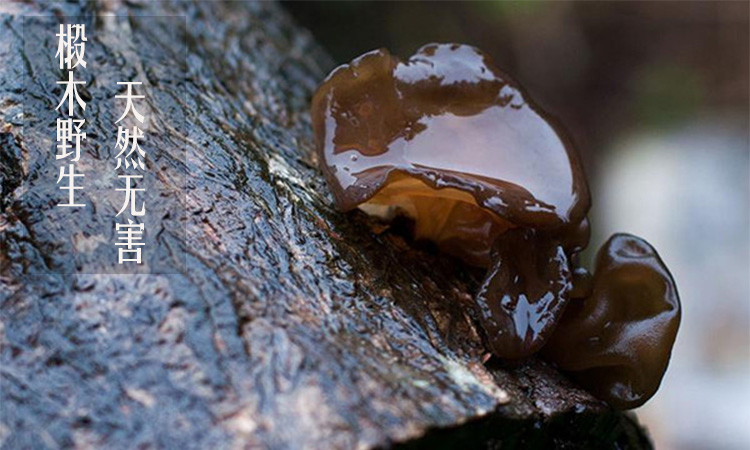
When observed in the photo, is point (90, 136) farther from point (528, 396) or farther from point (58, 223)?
point (528, 396)

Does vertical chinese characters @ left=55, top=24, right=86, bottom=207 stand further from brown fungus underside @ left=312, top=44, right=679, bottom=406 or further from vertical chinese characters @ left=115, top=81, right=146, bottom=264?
brown fungus underside @ left=312, top=44, right=679, bottom=406

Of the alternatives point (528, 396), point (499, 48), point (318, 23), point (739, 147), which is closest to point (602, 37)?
point (499, 48)

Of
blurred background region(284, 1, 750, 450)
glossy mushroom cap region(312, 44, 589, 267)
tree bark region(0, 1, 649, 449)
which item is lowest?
tree bark region(0, 1, 649, 449)

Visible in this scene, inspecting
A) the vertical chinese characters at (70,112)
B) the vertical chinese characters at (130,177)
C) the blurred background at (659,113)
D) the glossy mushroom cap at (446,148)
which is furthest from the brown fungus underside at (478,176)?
the blurred background at (659,113)

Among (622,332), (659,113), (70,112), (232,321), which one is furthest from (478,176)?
(659,113)

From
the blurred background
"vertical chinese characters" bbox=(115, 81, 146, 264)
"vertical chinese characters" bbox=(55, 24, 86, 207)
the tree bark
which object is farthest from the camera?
the blurred background

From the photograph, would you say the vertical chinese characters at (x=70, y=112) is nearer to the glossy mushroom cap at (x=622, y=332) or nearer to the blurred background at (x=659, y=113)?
the glossy mushroom cap at (x=622, y=332)

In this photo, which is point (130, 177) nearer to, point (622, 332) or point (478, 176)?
point (478, 176)

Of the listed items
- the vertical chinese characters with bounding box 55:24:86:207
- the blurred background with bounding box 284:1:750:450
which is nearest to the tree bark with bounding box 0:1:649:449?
the vertical chinese characters with bounding box 55:24:86:207
